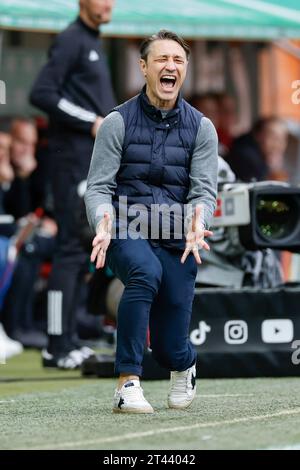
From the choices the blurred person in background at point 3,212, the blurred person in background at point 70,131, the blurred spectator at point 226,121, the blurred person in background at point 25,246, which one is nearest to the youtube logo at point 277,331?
the blurred person in background at point 70,131

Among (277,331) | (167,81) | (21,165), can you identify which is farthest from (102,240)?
(21,165)

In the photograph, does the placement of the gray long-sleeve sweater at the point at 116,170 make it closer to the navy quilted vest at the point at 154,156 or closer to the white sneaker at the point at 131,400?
the navy quilted vest at the point at 154,156

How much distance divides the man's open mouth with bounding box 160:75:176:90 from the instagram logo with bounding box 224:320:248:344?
2.32 meters

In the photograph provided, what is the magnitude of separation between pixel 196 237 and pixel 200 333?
7.37 ft

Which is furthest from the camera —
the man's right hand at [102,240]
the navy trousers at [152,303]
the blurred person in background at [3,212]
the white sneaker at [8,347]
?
the blurred person in background at [3,212]

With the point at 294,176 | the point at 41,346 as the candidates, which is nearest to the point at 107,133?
the point at 41,346

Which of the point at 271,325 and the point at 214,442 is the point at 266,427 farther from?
the point at 271,325

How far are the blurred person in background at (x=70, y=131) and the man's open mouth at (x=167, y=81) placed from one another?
2614 mm

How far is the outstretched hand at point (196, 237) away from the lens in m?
6.23

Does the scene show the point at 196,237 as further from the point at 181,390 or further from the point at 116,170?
the point at 181,390

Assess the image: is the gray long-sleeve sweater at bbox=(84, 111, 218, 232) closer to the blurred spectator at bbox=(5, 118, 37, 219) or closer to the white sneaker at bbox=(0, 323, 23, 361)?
the white sneaker at bbox=(0, 323, 23, 361)

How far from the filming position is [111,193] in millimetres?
6453

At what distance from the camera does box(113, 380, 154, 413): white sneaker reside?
6.24 m

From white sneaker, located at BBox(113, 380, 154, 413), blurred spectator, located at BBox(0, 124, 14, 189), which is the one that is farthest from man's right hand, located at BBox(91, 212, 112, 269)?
blurred spectator, located at BBox(0, 124, 14, 189)
